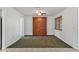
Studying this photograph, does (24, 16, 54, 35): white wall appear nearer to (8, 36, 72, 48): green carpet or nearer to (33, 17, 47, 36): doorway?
(33, 17, 47, 36): doorway

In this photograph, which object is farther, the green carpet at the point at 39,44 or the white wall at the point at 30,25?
the white wall at the point at 30,25

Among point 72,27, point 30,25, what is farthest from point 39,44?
point 30,25

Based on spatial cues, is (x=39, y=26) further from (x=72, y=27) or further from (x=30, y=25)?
(x=72, y=27)

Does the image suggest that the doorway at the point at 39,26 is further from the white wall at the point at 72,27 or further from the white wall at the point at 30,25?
the white wall at the point at 72,27

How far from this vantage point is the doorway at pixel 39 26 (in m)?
13.3

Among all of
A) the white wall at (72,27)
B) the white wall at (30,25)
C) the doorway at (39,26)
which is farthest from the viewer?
the doorway at (39,26)

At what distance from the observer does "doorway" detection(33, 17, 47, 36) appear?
13312 millimetres

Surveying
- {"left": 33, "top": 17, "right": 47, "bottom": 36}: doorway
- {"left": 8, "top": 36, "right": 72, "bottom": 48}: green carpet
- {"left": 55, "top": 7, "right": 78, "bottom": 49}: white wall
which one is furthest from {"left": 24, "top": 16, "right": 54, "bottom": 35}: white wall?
{"left": 55, "top": 7, "right": 78, "bottom": 49}: white wall

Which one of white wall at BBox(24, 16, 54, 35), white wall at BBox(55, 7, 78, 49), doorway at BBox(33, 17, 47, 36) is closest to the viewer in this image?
white wall at BBox(55, 7, 78, 49)

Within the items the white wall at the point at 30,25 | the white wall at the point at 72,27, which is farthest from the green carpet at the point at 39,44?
the white wall at the point at 30,25

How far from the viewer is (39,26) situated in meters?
13.5

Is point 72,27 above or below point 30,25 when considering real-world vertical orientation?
below
